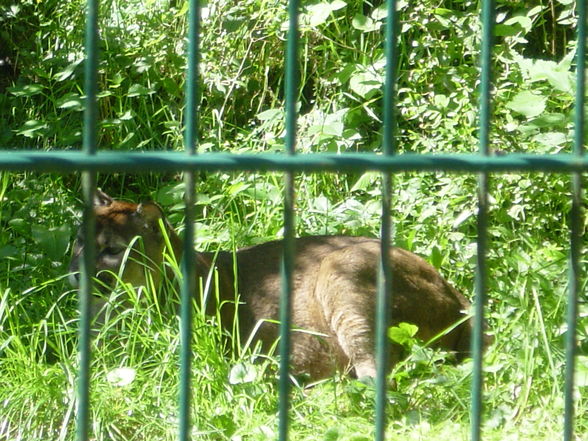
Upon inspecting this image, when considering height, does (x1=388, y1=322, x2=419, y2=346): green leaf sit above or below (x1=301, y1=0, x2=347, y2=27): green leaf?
below

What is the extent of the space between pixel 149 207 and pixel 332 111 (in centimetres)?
176

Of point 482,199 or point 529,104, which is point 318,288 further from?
point 482,199

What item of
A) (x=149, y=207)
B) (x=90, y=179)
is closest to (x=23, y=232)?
(x=149, y=207)

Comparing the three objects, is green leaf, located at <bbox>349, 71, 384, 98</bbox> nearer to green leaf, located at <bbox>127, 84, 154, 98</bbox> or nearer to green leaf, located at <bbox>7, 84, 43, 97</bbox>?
green leaf, located at <bbox>127, 84, 154, 98</bbox>

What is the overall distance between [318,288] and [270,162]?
3.85 metres

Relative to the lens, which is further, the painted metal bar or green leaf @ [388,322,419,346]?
green leaf @ [388,322,419,346]

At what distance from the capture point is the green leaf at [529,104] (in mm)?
5234

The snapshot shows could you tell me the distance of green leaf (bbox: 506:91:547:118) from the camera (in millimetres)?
5234

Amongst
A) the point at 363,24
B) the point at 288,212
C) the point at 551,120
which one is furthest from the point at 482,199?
the point at 363,24

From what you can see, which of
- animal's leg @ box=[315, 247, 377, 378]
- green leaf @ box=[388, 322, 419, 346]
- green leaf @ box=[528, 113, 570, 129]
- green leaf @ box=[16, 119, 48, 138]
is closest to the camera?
green leaf @ box=[388, 322, 419, 346]

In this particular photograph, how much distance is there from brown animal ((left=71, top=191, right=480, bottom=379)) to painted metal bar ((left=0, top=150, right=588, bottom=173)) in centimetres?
315

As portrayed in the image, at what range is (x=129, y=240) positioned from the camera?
6.32m

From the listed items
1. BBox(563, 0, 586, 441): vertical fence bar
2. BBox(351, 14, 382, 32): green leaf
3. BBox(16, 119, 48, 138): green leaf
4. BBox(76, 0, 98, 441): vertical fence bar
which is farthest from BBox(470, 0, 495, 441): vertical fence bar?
BBox(16, 119, 48, 138): green leaf

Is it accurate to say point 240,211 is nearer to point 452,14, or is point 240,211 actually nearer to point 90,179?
point 452,14
